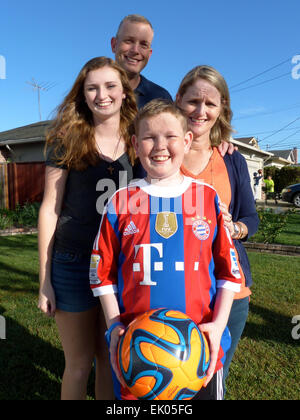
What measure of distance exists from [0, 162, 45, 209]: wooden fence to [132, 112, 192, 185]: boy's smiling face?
45.6ft

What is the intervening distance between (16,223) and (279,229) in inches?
335

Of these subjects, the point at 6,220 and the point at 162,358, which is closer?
the point at 162,358

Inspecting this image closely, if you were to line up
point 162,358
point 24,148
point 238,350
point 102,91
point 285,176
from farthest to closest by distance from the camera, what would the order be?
point 285,176 → point 24,148 → point 238,350 → point 102,91 → point 162,358

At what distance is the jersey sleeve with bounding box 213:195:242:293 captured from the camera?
1.78 metres

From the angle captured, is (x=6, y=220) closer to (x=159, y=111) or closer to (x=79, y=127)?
(x=79, y=127)

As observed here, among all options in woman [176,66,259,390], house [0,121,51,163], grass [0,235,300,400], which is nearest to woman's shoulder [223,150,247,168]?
woman [176,66,259,390]

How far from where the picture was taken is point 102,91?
216cm

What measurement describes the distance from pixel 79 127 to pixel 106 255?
2.99 feet

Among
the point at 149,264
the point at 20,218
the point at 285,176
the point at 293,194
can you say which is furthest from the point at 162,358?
the point at 285,176

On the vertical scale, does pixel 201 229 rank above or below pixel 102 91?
below

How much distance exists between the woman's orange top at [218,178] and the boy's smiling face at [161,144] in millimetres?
327

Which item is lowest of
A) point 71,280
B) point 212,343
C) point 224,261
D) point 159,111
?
point 212,343

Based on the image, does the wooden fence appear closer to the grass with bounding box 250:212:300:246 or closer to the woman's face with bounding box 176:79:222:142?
the grass with bounding box 250:212:300:246

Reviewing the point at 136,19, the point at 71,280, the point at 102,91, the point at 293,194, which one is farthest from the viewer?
the point at 293,194
